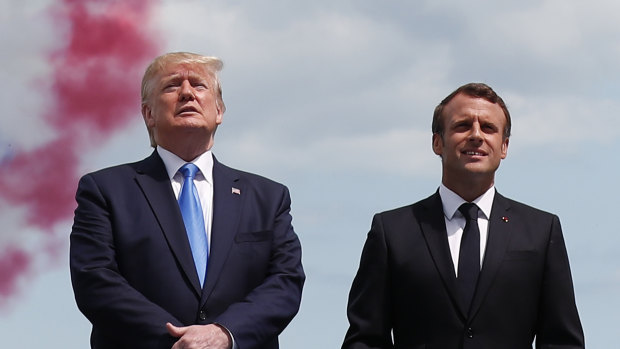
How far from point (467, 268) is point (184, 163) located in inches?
108

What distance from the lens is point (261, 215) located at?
9.48 m

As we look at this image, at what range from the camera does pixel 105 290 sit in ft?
28.9

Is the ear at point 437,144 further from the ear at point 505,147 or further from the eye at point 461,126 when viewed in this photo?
the ear at point 505,147

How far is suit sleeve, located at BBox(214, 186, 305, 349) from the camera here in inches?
344

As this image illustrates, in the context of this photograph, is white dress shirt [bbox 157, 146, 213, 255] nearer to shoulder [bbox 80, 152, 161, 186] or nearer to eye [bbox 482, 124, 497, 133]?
shoulder [bbox 80, 152, 161, 186]

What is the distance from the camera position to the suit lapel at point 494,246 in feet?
29.5

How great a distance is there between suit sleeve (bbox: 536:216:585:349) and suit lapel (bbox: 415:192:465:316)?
30.5 inches

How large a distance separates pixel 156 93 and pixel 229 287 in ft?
6.34

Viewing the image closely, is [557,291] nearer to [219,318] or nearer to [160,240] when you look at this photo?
[219,318]

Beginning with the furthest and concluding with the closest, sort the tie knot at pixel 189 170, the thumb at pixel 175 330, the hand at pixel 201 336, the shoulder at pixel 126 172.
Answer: the shoulder at pixel 126 172, the tie knot at pixel 189 170, the thumb at pixel 175 330, the hand at pixel 201 336

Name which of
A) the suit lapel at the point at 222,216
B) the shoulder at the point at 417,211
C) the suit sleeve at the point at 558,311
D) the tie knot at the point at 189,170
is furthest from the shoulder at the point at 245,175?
the suit sleeve at the point at 558,311

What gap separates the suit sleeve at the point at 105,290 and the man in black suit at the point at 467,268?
178cm

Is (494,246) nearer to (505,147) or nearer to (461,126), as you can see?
(505,147)

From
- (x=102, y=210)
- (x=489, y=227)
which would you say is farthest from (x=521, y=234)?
(x=102, y=210)
